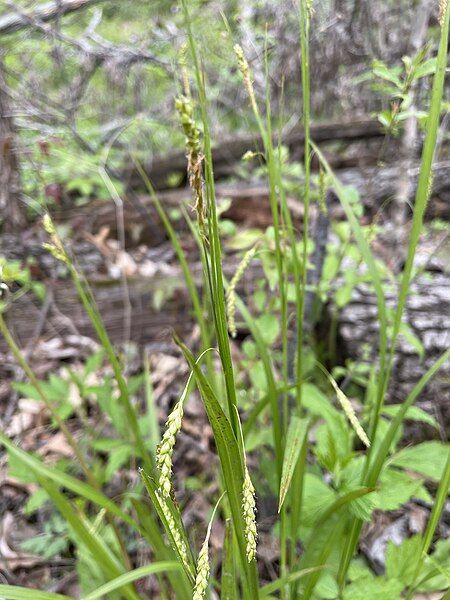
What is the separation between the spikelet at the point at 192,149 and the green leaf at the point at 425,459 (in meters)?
0.77

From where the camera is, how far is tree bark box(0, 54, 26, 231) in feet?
6.37

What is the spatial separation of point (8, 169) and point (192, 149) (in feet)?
6.26

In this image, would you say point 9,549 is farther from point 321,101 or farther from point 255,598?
point 321,101

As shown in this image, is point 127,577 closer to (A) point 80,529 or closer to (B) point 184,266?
(A) point 80,529

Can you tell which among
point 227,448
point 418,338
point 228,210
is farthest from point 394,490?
point 228,210

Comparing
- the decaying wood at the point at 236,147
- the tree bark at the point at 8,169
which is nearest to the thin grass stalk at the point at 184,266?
the tree bark at the point at 8,169

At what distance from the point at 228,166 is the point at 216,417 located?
302 centimetres

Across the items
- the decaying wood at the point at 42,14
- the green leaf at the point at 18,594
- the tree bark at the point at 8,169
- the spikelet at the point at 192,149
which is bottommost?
the green leaf at the point at 18,594

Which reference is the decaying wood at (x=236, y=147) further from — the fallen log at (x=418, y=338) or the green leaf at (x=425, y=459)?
the green leaf at (x=425, y=459)

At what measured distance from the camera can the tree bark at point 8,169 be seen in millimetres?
1942

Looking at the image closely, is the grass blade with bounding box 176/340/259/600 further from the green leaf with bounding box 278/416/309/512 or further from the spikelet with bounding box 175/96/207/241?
the spikelet with bounding box 175/96/207/241

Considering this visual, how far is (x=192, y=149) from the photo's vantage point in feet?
1.41

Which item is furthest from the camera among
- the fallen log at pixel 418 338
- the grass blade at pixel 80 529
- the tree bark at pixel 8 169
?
the tree bark at pixel 8 169

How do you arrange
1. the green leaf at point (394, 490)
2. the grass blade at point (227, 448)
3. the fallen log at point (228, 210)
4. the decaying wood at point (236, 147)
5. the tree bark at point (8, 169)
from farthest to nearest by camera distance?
1. the decaying wood at point (236, 147)
2. the fallen log at point (228, 210)
3. the tree bark at point (8, 169)
4. the green leaf at point (394, 490)
5. the grass blade at point (227, 448)
